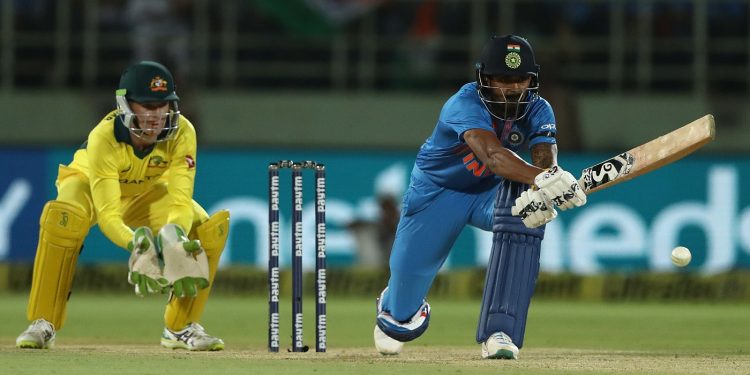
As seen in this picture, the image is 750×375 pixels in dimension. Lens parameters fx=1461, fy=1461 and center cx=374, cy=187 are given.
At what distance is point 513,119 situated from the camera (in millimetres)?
5945

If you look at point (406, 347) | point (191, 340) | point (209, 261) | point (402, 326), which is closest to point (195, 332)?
point (191, 340)

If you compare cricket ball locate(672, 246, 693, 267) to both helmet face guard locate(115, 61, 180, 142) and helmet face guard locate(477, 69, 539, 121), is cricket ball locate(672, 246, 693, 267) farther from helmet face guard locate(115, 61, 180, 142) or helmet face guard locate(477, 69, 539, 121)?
helmet face guard locate(115, 61, 180, 142)

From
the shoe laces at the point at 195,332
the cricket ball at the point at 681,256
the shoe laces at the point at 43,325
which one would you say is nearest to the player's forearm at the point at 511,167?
the cricket ball at the point at 681,256

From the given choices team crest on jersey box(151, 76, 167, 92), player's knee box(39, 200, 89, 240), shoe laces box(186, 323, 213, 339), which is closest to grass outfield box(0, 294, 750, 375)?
shoe laces box(186, 323, 213, 339)

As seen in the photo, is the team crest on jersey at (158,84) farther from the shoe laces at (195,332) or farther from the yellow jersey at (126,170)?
the shoe laces at (195,332)

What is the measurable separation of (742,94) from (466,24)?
255 cm

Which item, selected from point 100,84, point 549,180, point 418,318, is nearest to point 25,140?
point 100,84

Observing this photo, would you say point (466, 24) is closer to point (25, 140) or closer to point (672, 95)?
point (672, 95)

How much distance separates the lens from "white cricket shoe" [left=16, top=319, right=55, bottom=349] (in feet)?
20.3

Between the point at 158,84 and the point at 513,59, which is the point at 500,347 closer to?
the point at 513,59

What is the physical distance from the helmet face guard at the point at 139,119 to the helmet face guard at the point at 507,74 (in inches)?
51.3

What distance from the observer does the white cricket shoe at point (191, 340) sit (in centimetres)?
629

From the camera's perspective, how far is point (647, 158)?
5672mm

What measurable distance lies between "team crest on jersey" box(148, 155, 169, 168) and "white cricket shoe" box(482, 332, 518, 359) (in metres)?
1.60
